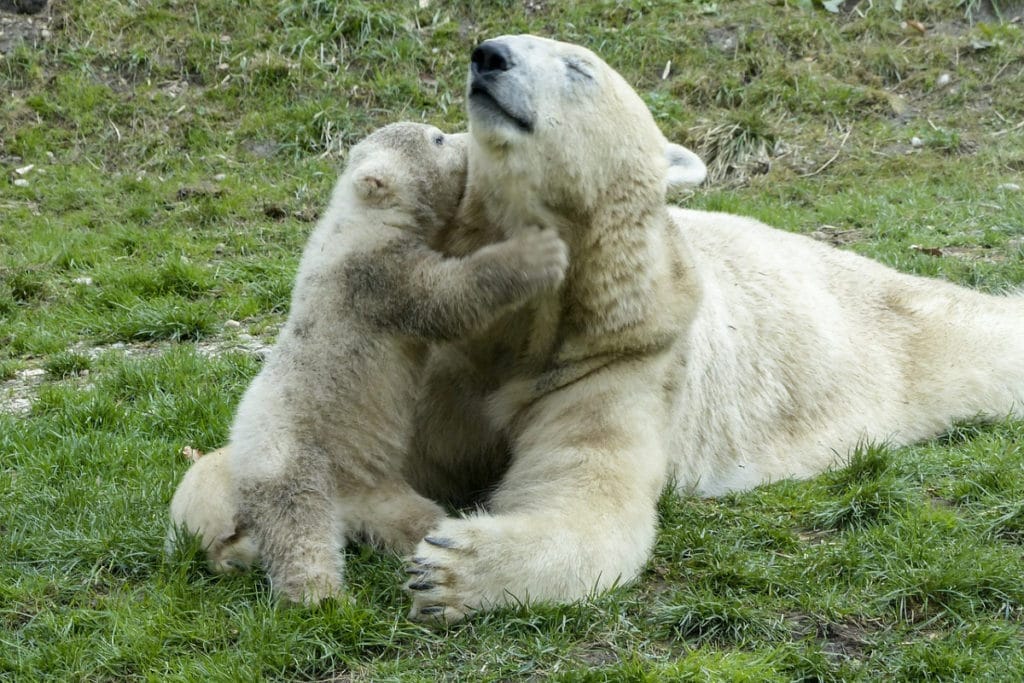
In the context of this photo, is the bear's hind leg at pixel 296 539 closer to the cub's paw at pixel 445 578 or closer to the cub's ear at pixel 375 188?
the cub's paw at pixel 445 578

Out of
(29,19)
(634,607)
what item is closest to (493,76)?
(634,607)

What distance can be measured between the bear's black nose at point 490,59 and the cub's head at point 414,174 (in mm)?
550

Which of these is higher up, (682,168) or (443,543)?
(682,168)

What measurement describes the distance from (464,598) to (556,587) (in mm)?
300

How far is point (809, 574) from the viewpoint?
4.48 meters

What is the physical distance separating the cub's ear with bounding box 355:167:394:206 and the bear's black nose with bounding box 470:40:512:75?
1.95 feet

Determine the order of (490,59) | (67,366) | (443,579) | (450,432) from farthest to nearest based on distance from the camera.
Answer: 1. (67,366)
2. (450,432)
3. (490,59)
4. (443,579)

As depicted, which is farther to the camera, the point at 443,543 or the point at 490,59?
the point at 490,59

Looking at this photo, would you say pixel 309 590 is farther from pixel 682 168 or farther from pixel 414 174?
pixel 682 168

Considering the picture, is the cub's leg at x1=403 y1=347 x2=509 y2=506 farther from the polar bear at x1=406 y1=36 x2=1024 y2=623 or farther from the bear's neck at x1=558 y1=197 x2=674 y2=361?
the bear's neck at x1=558 y1=197 x2=674 y2=361

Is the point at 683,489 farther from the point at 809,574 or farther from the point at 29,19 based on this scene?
the point at 29,19

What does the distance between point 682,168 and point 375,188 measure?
1.26 metres

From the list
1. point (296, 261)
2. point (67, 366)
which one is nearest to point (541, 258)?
point (67, 366)

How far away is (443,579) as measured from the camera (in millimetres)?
4031
